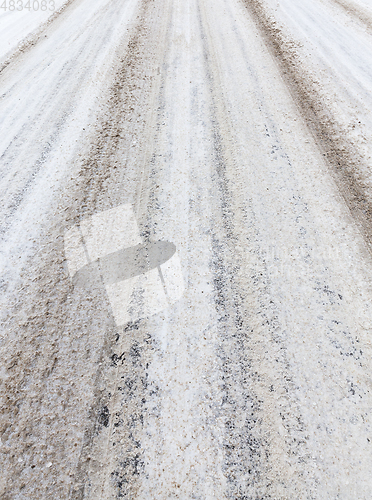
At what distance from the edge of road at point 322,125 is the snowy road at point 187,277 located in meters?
0.03

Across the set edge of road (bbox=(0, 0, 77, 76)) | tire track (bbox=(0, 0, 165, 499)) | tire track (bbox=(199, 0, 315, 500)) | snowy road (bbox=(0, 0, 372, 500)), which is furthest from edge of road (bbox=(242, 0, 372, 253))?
edge of road (bbox=(0, 0, 77, 76))

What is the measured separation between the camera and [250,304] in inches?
94.2

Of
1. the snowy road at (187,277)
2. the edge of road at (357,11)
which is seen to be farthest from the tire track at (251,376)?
the edge of road at (357,11)

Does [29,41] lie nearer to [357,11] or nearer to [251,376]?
[357,11]

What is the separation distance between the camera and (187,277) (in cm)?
256

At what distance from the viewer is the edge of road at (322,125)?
3.06 metres

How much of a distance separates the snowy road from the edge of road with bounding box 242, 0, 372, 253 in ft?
0.09

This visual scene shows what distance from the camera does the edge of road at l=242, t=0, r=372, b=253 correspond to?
3.06 m

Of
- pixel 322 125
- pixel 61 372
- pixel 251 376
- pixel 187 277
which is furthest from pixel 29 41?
pixel 251 376

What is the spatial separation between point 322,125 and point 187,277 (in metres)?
2.87

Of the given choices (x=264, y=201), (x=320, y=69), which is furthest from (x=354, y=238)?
(x=320, y=69)

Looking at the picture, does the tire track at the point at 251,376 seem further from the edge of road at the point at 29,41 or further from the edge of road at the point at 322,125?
the edge of road at the point at 29,41

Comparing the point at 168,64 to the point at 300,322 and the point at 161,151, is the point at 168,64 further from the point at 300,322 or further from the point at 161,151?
the point at 300,322

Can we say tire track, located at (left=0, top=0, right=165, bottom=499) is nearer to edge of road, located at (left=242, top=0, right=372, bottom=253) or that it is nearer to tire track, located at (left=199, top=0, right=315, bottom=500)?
tire track, located at (left=199, top=0, right=315, bottom=500)
